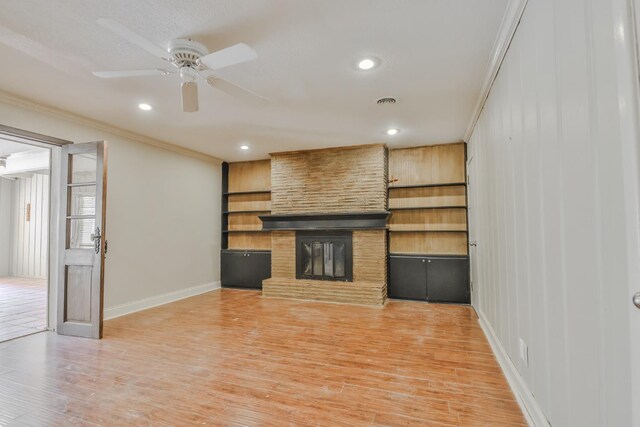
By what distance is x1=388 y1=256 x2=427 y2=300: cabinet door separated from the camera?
194 inches

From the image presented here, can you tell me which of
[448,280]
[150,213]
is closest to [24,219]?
[150,213]

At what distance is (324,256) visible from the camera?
5328 mm

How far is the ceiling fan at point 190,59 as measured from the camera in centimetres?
186

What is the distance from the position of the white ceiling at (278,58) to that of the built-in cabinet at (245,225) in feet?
6.91

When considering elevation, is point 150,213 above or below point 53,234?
above

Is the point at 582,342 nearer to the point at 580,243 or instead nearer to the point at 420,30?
the point at 580,243

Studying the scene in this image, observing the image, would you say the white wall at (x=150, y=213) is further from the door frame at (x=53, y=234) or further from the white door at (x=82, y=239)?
the white door at (x=82, y=239)

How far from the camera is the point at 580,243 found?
124cm

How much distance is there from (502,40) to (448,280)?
11.5 feet

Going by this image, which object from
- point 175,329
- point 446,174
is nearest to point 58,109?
point 175,329

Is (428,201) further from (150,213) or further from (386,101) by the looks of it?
(150,213)

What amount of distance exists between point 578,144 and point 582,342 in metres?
0.78

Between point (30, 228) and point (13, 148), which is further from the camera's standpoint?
point (30, 228)

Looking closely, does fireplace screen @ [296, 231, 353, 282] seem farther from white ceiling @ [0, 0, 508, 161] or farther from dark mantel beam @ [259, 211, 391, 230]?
white ceiling @ [0, 0, 508, 161]
